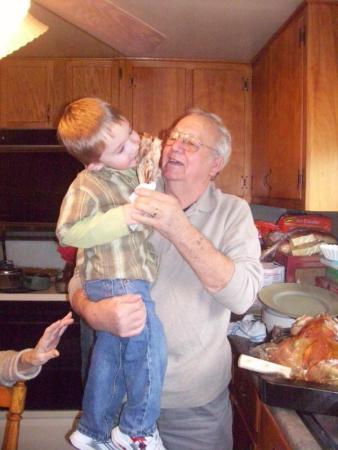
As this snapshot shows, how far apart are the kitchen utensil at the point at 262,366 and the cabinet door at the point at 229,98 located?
1.59 meters

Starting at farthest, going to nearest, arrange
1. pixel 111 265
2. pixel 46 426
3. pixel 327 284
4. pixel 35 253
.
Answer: pixel 35 253 → pixel 46 426 → pixel 327 284 → pixel 111 265

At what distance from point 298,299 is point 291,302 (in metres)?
0.04

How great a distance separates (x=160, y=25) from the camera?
6.80 ft

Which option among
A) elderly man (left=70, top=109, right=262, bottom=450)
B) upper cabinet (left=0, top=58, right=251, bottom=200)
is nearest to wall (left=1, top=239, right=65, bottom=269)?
upper cabinet (left=0, top=58, right=251, bottom=200)

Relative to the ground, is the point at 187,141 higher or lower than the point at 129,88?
lower

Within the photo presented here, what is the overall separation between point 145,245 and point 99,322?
22 cm

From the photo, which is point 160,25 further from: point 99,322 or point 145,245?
point 99,322

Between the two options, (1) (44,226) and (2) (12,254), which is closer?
(1) (44,226)

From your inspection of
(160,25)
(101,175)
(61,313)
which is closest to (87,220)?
(101,175)

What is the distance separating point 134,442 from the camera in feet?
3.57

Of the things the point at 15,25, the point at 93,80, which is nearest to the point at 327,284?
the point at 15,25

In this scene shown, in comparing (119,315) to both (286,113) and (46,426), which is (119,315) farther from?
(46,426)

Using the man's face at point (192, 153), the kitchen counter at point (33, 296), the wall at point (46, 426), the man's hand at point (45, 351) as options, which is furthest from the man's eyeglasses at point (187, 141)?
the wall at point (46, 426)

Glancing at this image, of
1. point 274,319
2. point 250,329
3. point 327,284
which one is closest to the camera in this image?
point 274,319
